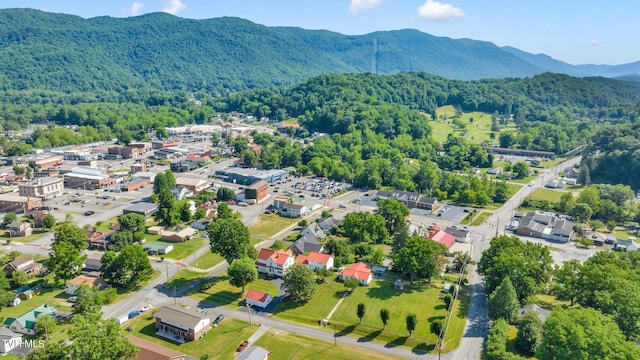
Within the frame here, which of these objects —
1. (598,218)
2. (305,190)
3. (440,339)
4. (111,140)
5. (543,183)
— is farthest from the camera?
(111,140)

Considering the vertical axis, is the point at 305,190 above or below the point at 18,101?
below

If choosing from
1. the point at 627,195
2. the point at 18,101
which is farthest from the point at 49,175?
the point at 18,101

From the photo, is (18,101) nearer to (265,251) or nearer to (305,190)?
(305,190)

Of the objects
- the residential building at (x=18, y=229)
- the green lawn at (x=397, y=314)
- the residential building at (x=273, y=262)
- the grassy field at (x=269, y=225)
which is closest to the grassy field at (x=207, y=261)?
the residential building at (x=273, y=262)

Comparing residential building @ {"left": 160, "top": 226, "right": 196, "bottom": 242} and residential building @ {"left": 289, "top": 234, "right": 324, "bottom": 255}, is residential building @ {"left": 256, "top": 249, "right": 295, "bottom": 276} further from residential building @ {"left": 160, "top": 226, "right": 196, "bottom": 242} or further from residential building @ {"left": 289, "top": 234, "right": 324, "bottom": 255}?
residential building @ {"left": 160, "top": 226, "right": 196, "bottom": 242}

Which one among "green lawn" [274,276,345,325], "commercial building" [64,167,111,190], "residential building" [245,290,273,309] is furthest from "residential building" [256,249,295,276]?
"commercial building" [64,167,111,190]

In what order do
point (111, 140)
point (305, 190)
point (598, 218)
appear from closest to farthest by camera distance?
point (598, 218) → point (305, 190) → point (111, 140)

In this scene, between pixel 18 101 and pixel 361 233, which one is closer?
pixel 361 233
